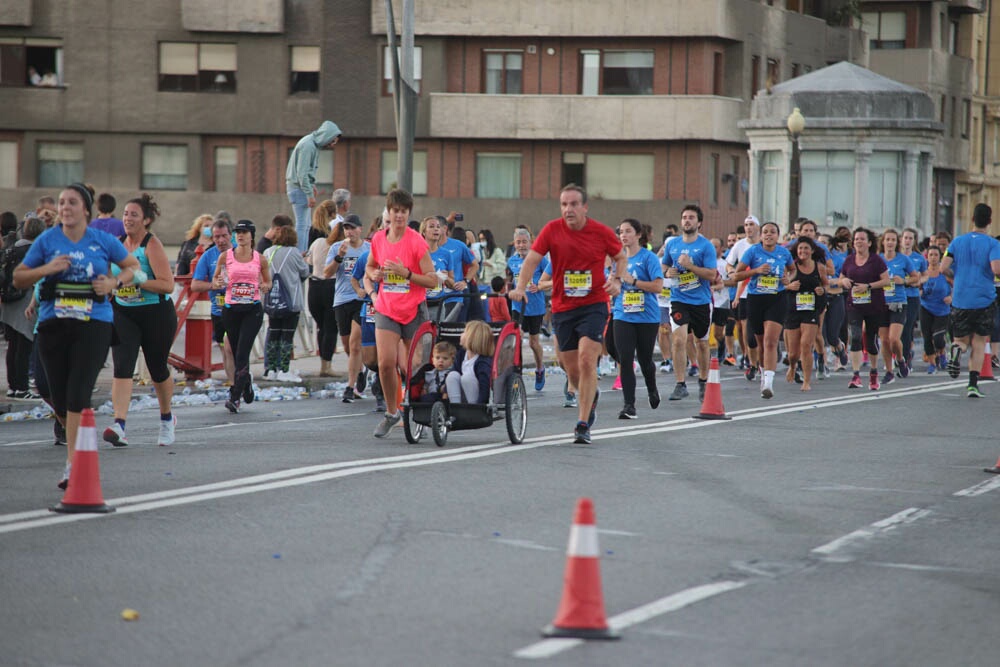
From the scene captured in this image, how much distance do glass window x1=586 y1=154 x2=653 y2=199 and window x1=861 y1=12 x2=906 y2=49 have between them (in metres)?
17.5

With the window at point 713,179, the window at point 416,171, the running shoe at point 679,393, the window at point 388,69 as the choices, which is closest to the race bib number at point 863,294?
the running shoe at point 679,393

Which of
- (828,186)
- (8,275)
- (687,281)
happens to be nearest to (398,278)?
(8,275)

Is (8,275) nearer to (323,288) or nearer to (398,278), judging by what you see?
(323,288)

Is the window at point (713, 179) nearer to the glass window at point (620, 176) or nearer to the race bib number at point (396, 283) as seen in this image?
the glass window at point (620, 176)

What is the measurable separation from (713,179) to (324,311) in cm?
3392

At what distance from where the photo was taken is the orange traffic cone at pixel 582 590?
6.40 metres

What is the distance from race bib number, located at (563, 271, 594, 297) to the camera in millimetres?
13492

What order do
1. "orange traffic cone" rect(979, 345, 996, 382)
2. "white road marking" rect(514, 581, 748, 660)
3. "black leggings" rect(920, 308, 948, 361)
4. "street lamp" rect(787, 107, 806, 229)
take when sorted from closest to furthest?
"white road marking" rect(514, 581, 748, 660) < "orange traffic cone" rect(979, 345, 996, 382) < "black leggings" rect(920, 308, 948, 361) < "street lamp" rect(787, 107, 806, 229)

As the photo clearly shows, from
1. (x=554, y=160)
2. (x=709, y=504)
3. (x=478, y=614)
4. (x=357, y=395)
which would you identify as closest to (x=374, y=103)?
(x=554, y=160)

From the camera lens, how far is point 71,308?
10.6 m

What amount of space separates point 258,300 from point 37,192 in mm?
36266

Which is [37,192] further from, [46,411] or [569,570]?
[569,570]

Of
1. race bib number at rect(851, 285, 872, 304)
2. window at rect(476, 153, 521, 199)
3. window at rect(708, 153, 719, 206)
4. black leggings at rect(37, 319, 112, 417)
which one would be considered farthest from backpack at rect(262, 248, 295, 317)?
window at rect(708, 153, 719, 206)

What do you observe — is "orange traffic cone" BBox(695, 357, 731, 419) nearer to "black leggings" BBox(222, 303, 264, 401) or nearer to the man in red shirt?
the man in red shirt
